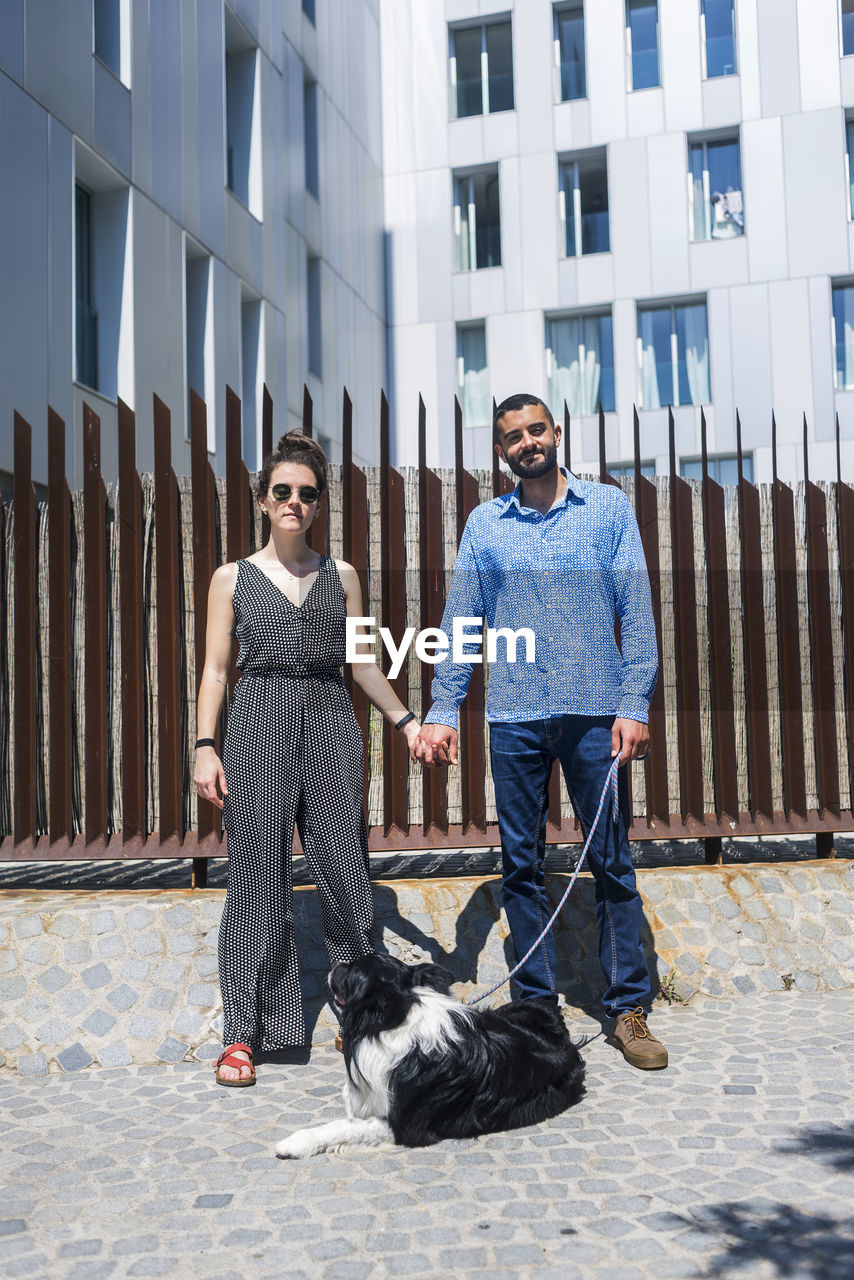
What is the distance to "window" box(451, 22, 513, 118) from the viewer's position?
19094mm

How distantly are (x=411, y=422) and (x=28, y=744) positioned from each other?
14708mm

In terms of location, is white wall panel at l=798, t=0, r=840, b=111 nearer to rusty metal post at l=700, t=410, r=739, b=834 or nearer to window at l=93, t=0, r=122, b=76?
window at l=93, t=0, r=122, b=76

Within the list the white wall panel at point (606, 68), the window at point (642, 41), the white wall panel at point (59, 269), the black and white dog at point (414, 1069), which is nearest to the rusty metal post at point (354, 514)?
the black and white dog at point (414, 1069)

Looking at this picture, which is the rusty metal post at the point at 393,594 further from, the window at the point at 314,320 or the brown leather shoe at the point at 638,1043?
the window at the point at 314,320

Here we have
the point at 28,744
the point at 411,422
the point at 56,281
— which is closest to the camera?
the point at 28,744

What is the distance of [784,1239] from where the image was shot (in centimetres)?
246

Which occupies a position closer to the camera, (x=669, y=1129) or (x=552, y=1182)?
(x=552, y=1182)

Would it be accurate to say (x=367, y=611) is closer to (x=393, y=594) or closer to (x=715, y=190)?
(x=393, y=594)

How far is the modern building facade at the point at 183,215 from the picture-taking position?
9273mm

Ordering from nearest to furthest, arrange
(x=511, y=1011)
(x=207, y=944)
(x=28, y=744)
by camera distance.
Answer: (x=511, y=1011) → (x=207, y=944) → (x=28, y=744)

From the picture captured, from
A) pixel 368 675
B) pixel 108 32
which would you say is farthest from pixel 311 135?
pixel 368 675

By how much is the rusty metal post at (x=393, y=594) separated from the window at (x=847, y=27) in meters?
16.2

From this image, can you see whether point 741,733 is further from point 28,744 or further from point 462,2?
point 462,2

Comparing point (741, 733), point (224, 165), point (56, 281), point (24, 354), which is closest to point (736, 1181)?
point (741, 733)
